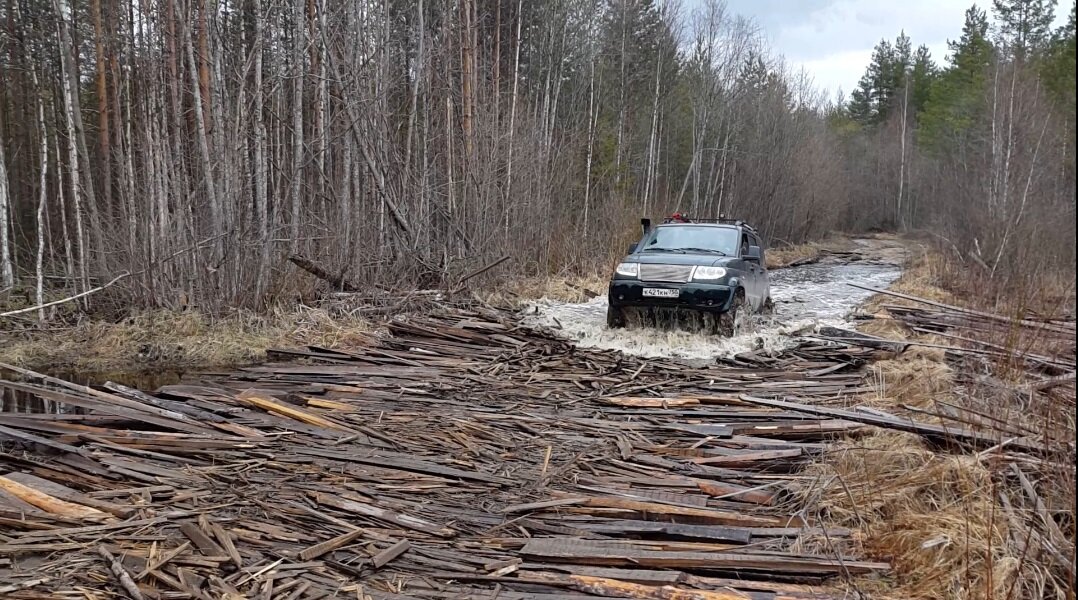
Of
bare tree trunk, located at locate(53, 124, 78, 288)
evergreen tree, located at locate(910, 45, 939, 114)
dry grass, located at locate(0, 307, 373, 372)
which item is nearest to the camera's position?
dry grass, located at locate(0, 307, 373, 372)

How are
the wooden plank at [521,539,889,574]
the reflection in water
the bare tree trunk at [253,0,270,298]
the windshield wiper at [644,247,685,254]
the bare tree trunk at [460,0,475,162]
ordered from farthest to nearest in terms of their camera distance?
1. the bare tree trunk at [460,0,475,162]
2. the bare tree trunk at [253,0,270,298]
3. the windshield wiper at [644,247,685,254]
4. the reflection in water
5. the wooden plank at [521,539,889,574]

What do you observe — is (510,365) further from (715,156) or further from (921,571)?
(715,156)

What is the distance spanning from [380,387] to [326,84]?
343 inches

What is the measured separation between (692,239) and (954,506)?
316 inches

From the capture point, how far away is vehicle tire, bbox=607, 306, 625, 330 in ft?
34.9

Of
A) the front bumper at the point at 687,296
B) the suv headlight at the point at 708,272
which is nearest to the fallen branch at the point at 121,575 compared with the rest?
the front bumper at the point at 687,296

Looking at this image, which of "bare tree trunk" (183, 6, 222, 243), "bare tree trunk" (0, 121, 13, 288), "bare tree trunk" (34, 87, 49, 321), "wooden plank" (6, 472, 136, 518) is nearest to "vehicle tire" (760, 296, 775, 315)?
"bare tree trunk" (183, 6, 222, 243)

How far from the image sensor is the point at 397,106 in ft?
59.7

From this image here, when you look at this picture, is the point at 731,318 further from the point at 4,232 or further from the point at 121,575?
the point at 4,232

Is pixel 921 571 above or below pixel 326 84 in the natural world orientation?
below

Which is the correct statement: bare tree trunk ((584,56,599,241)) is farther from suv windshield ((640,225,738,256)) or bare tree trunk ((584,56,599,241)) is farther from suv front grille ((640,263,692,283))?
suv front grille ((640,263,692,283))

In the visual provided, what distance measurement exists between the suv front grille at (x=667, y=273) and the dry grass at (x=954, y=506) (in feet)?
16.1

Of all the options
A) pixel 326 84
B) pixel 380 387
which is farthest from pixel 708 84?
pixel 380 387

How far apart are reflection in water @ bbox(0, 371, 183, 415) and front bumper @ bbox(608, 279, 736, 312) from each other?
674 centimetres
